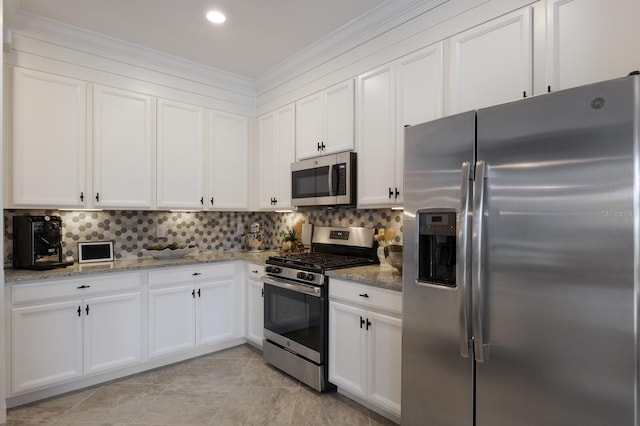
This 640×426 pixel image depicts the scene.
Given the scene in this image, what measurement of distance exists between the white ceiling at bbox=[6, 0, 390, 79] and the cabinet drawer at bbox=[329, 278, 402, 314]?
6.37 ft

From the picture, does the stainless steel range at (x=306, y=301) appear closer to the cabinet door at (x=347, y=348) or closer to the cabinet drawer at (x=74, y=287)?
the cabinet door at (x=347, y=348)

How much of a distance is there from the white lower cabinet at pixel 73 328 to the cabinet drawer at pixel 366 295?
5.55 ft

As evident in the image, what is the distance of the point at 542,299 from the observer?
1.33 meters

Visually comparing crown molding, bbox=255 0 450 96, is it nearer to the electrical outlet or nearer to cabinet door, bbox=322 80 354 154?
cabinet door, bbox=322 80 354 154

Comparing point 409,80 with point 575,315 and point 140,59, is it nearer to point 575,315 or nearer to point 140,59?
point 575,315

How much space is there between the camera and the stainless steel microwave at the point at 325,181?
2848 millimetres

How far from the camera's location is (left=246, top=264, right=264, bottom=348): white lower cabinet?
341 cm

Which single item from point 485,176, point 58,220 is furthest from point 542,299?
point 58,220

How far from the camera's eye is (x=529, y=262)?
136cm

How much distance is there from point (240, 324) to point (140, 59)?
2671 millimetres

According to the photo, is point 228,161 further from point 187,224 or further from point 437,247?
point 437,247

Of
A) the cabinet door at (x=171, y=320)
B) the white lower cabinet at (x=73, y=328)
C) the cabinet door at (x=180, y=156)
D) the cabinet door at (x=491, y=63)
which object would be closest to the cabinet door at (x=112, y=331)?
the white lower cabinet at (x=73, y=328)

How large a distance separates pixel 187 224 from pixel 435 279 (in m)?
2.92

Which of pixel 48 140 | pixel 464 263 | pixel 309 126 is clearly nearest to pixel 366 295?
pixel 464 263
